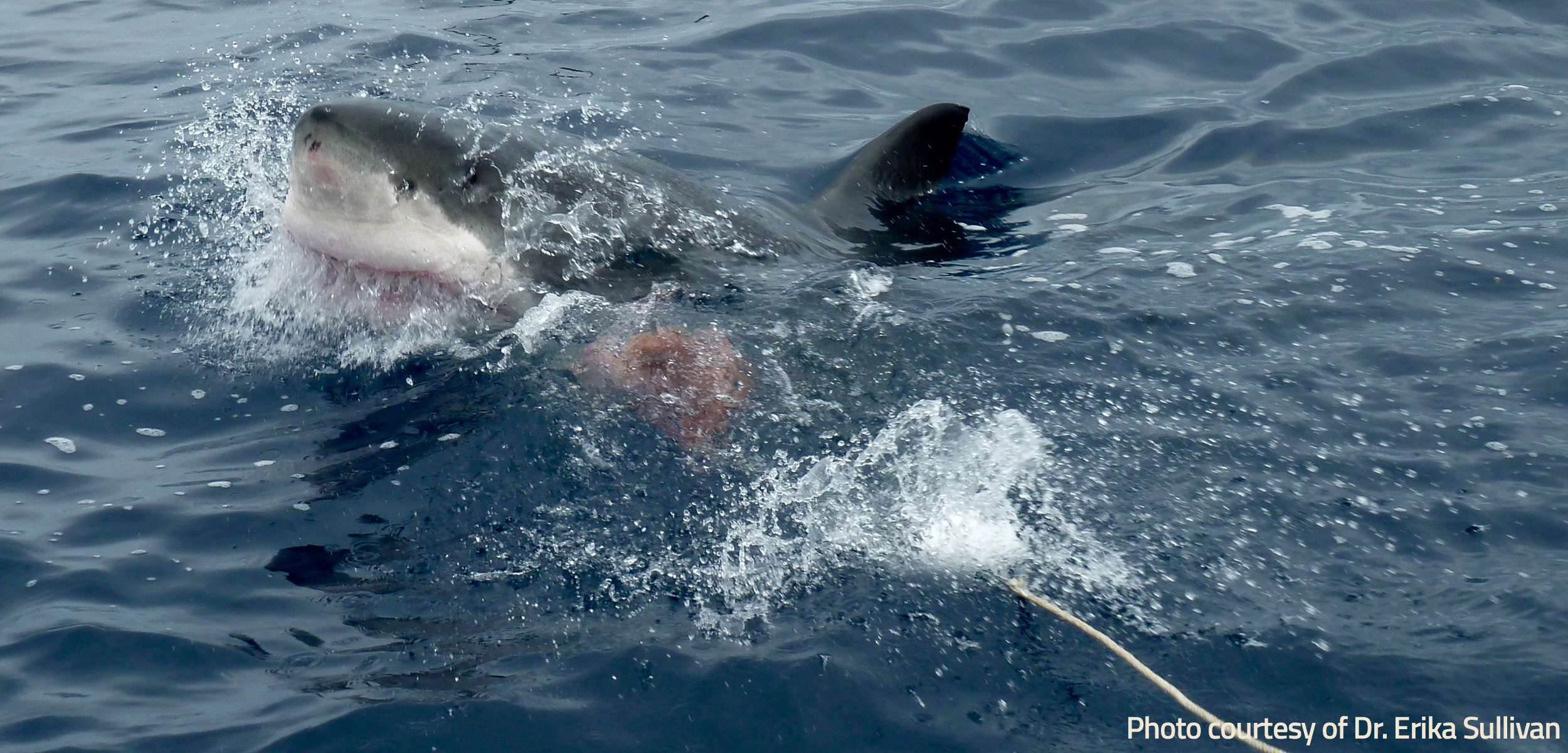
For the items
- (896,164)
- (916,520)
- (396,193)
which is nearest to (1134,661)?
(916,520)

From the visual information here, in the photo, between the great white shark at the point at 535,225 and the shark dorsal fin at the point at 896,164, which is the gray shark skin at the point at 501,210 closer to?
the great white shark at the point at 535,225

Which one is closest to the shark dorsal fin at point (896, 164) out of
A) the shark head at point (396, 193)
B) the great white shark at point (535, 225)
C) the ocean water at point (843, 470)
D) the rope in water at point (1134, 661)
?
the ocean water at point (843, 470)

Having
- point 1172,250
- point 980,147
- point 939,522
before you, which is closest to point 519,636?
point 939,522

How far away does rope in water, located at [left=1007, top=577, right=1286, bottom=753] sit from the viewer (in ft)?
10.1

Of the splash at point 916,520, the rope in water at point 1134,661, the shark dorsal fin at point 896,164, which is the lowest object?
the rope in water at point 1134,661

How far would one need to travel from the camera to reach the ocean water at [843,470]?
327 cm

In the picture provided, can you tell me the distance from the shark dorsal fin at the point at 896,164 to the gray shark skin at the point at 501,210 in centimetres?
58

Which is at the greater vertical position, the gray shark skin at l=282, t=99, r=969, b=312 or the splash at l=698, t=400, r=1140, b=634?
the gray shark skin at l=282, t=99, r=969, b=312

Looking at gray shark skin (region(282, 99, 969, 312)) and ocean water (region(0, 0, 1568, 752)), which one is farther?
gray shark skin (region(282, 99, 969, 312))

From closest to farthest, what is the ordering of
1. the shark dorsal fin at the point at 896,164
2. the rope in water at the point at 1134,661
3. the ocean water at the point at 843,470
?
the rope in water at the point at 1134,661 < the ocean water at the point at 843,470 < the shark dorsal fin at the point at 896,164

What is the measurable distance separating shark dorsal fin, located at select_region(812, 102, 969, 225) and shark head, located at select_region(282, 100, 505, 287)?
2028 millimetres

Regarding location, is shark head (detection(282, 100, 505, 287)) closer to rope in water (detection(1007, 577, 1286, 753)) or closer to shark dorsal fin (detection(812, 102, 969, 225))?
shark dorsal fin (detection(812, 102, 969, 225))

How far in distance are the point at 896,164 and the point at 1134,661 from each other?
381 centimetres

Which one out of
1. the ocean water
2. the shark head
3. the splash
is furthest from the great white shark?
the splash
